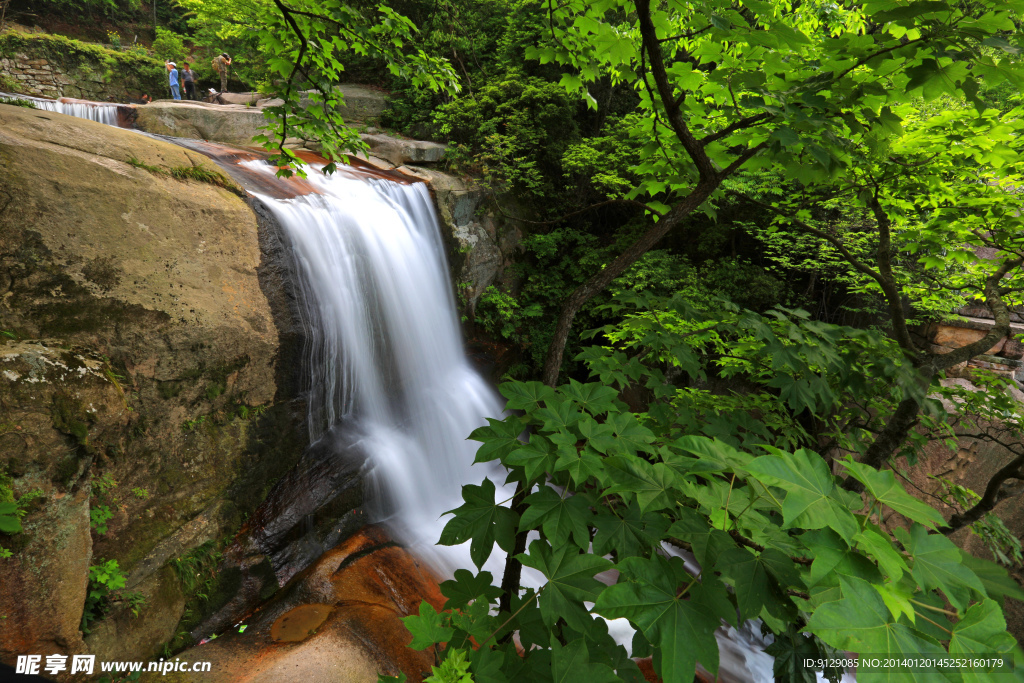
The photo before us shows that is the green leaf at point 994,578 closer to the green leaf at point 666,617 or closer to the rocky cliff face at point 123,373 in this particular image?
the green leaf at point 666,617

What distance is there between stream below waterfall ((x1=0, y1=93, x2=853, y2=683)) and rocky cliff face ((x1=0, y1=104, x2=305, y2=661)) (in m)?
0.57

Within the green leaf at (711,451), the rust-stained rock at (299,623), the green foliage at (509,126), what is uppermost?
the green foliage at (509,126)

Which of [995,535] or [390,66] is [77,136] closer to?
[390,66]

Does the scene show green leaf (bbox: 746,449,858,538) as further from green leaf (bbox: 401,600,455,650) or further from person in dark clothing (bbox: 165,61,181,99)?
person in dark clothing (bbox: 165,61,181,99)

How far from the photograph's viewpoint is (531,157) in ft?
29.2

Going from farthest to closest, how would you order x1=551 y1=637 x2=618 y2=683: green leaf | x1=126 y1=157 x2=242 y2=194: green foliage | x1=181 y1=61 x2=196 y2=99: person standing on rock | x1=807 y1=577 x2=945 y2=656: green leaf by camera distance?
1. x1=181 y1=61 x2=196 y2=99: person standing on rock
2. x1=126 y1=157 x2=242 y2=194: green foliage
3. x1=551 y1=637 x2=618 y2=683: green leaf
4. x1=807 y1=577 x2=945 y2=656: green leaf

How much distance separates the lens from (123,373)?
3188 mm

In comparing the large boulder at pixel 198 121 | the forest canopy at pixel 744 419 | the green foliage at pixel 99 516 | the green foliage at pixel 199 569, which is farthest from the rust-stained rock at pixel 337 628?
the large boulder at pixel 198 121

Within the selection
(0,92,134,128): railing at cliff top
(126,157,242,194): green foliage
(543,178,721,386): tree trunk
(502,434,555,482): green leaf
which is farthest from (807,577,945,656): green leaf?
(0,92,134,128): railing at cliff top

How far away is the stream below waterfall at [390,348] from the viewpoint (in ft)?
15.3

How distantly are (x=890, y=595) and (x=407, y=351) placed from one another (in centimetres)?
596

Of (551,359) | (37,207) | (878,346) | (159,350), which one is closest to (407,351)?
(159,350)

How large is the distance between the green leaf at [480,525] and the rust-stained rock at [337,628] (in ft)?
7.34

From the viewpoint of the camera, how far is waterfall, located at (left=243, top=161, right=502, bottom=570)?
15.7ft
